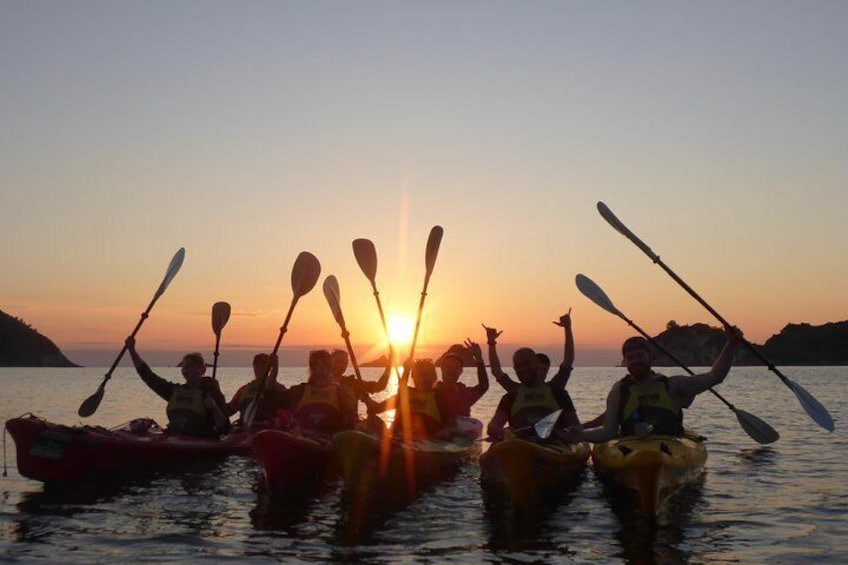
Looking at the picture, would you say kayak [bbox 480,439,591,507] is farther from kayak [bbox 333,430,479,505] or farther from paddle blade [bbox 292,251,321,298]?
paddle blade [bbox 292,251,321,298]

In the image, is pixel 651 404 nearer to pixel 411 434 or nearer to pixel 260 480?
pixel 411 434

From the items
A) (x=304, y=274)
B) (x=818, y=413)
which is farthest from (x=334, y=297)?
(x=818, y=413)

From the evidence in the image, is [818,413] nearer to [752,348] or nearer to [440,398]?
[752,348]

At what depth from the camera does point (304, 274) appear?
1298 cm

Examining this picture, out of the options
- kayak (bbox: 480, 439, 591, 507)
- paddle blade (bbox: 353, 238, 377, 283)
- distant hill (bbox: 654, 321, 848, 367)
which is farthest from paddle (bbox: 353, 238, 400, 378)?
distant hill (bbox: 654, 321, 848, 367)

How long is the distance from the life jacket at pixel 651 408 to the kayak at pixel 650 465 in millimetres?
198

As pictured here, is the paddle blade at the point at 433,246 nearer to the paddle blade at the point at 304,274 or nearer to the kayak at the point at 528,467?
the paddle blade at the point at 304,274

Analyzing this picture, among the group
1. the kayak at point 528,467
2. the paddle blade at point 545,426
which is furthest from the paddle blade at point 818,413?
the paddle blade at point 545,426

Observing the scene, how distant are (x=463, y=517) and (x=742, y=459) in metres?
7.47

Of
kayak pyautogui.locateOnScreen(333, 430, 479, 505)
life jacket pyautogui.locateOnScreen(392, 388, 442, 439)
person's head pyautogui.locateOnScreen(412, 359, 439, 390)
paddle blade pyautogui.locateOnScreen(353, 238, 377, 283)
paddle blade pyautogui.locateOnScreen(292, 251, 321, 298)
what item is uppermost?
paddle blade pyautogui.locateOnScreen(353, 238, 377, 283)

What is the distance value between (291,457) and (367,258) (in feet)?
19.5

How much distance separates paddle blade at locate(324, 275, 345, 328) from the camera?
14.5 metres

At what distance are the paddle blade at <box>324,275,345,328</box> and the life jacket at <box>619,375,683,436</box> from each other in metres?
6.61

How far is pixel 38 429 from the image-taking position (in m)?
9.81
